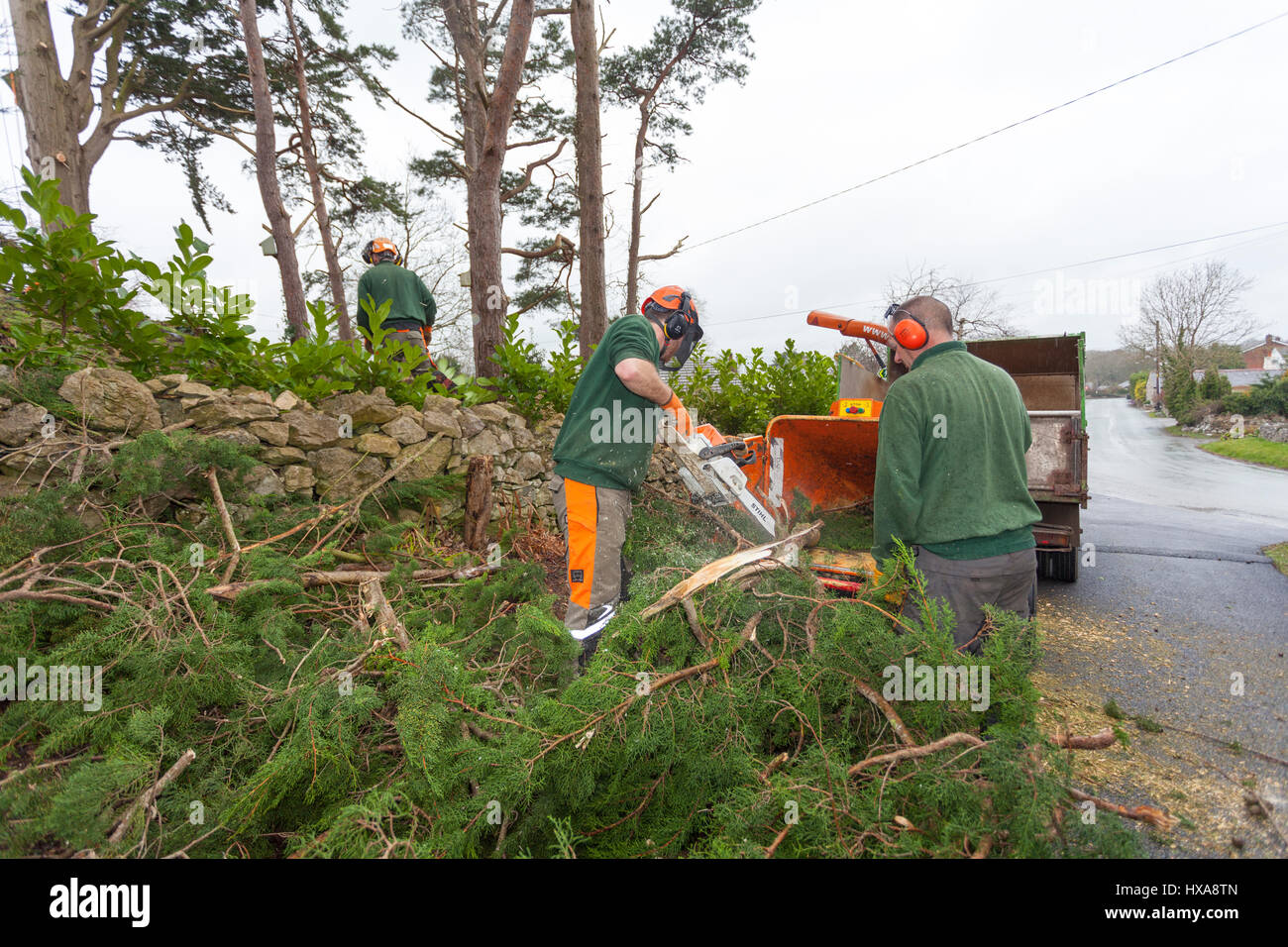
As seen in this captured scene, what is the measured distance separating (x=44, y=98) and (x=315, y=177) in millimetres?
9361

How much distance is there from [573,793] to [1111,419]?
45.7m

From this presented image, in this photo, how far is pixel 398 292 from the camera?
6234 millimetres

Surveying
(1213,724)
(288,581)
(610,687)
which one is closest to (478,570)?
(288,581)

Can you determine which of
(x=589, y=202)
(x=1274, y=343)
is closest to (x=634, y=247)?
(x=589, y=202)

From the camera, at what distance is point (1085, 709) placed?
11.0 ft

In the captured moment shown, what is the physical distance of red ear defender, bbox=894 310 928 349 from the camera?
2.79 metres

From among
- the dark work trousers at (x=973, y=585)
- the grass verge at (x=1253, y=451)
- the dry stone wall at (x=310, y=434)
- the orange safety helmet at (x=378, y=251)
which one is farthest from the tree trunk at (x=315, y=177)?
the grass verge at (x=1253, y=451)

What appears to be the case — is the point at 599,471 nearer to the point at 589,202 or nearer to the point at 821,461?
the point at 821,461

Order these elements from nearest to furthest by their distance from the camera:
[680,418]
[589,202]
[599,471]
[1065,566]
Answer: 1. [599,471]
2. [680,418]
3. [1065,566]
4. [589,202]

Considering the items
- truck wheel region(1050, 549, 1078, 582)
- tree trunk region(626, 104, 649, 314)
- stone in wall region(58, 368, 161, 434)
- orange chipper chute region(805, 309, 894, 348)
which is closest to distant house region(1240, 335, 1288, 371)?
tree trunk region(626, 104, 649, 314)

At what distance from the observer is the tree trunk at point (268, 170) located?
436 inches

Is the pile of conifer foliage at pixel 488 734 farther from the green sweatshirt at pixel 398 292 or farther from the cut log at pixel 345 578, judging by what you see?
the green sweatshirt at pixel 398 292
